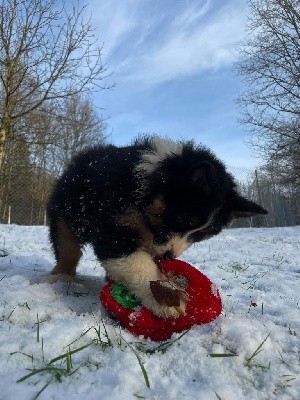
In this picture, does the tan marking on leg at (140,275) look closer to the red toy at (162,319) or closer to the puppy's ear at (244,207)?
the red toy at (162,319)

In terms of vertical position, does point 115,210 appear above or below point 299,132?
below

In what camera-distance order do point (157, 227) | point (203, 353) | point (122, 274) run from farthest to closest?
point (157, 227) → point (122, 274) → point (203, 353)

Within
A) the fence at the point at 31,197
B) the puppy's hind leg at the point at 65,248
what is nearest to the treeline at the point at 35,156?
the fence at the point at 31,197

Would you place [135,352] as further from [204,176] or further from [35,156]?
[35,156]

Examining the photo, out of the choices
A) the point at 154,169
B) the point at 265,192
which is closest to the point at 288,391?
the point at 154,169

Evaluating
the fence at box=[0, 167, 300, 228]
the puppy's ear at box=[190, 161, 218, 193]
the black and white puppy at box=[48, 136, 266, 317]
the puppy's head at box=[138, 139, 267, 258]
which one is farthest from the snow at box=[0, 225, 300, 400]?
the fence at box=[0, 167, 300, 228]

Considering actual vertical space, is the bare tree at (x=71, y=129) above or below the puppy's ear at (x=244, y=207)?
above

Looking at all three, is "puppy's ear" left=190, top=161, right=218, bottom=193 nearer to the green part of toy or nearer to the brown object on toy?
the brown object on toy

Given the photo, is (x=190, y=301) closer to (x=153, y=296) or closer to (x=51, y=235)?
(x=153, y=296)
